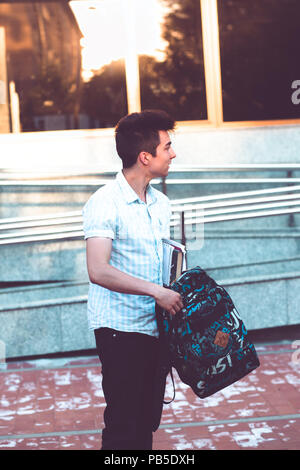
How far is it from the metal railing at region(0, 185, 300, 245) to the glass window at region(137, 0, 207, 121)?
4.21 ft

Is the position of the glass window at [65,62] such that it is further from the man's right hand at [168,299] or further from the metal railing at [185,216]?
the man's right hand at [168,299]

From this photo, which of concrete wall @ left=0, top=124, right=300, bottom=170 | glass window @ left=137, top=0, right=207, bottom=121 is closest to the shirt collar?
concrete wall @ left=0, top=124, right=300, bottom=170

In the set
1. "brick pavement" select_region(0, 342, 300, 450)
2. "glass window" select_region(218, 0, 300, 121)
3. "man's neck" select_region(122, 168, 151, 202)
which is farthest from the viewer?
"glass window" select_region(218, 0, 300, 121)

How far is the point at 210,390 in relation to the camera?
136 inches

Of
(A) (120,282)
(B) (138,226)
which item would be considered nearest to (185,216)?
(B) (138,226)

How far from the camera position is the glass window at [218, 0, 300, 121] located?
8.68 metres

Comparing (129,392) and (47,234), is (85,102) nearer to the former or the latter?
(47,234)

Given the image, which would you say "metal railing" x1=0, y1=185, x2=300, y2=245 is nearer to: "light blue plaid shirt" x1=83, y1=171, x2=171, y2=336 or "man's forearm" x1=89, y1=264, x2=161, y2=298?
"light blue plaid shirt" x1=83, y1=171, x2=171, y2=336

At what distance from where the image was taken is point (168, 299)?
3367 millimetres

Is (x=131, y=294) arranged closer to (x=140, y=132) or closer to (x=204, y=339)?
(x=204, y=339)

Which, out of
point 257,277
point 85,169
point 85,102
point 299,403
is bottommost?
point 299,403

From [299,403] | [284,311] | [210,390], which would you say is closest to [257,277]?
[284,311]

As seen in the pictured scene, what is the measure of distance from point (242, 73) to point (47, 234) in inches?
115

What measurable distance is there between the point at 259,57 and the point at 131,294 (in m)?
5.89
